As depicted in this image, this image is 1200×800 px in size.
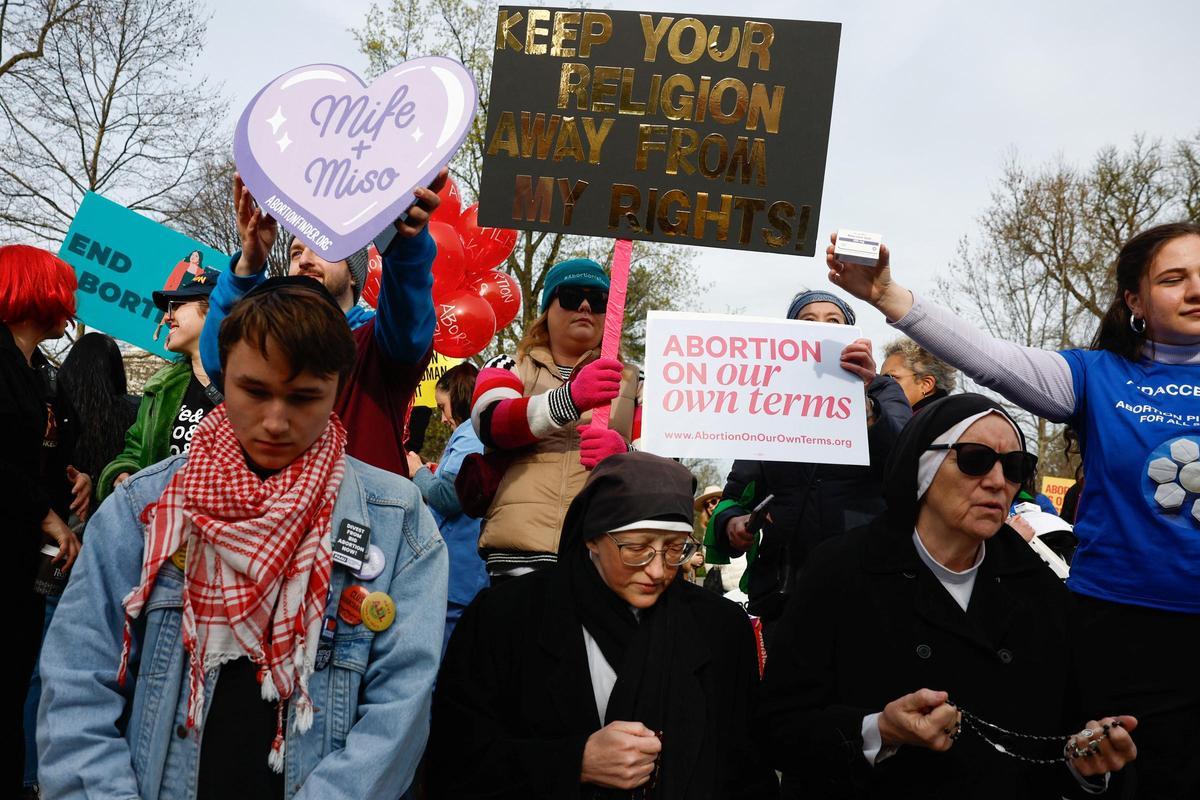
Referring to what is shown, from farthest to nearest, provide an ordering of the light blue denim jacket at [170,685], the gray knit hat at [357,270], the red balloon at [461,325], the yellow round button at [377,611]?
the red balloon at [461,325]
the gray knit hat at [357,270]
the yellow round button at [377,611]
the light blue denim jacket at [170,685]

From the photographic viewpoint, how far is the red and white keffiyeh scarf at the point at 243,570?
2309 millimetres

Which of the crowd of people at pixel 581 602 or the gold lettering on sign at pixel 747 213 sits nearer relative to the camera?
the crowd of people at pixel 581 602

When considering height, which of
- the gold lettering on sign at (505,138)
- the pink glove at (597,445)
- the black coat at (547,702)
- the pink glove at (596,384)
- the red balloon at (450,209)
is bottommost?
the black coat at (547,702)

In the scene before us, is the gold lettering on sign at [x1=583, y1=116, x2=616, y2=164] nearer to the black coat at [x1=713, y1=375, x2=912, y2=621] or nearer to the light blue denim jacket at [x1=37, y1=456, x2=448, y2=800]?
the black coat at [x1=713, y1=375, x2=912, y2=621]

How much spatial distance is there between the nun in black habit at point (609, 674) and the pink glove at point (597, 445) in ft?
1.33

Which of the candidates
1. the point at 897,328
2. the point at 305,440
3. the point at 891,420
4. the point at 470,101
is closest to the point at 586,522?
the point at 305,440

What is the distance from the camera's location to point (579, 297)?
4121 mm

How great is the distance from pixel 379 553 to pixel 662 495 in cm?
82

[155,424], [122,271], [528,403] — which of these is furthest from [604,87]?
[122,271]

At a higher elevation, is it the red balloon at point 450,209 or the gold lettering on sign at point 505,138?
the red balloon at point 450,209

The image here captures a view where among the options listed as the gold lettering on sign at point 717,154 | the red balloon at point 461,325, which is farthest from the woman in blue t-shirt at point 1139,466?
the red balloon at point 461,325

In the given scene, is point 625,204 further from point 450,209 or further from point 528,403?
point 450,209

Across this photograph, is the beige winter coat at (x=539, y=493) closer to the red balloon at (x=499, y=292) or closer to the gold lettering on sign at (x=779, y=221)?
the gold lettering on sign at (x=779, y=221)

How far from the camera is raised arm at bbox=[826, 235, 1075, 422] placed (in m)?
3.12
